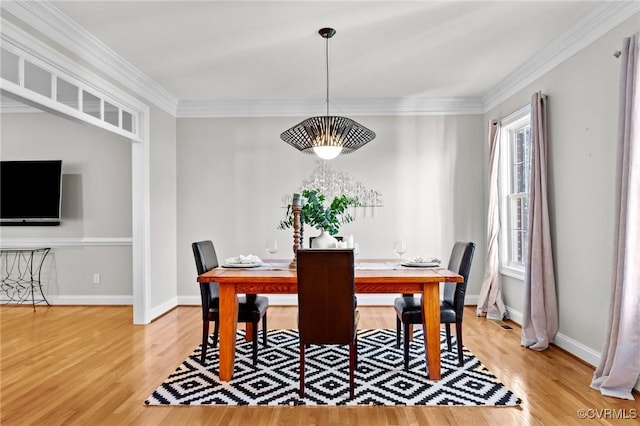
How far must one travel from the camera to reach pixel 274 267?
3.30 metres

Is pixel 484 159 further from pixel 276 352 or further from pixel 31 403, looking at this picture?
pixel 31 403

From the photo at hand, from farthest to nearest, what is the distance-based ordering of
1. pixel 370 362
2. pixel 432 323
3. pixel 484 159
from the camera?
1. pixel 484 159
2. pixel 370 362
3. pixel 432 323

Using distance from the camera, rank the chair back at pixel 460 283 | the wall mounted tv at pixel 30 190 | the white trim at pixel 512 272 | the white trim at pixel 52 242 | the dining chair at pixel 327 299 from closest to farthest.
Result: 1. the dining chair at pixel 327 299
2. the chair back at pixel 460 283
3. the white trim at pixel 512 272
4. the wall mounted tv at pixel 30 190
5. the white trim at pixel 52 242

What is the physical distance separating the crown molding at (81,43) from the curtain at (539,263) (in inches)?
155

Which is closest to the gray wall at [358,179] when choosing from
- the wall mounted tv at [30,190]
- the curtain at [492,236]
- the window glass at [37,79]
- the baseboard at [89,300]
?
the curtain at [492,236]

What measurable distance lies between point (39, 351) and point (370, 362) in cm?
288

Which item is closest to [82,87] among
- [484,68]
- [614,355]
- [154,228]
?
[154,228]

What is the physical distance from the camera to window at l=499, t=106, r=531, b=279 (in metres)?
4.48

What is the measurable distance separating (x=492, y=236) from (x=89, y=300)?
523cm

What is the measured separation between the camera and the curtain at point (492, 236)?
15.6 ft

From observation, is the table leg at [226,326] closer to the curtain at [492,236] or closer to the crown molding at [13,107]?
the curtain at [492,236]

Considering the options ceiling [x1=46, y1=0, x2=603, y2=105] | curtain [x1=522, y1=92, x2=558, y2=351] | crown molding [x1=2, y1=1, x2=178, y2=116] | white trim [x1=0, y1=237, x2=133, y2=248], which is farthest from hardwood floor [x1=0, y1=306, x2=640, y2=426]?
ceiling [x1=46, y1=0, x2=603, y2=105]

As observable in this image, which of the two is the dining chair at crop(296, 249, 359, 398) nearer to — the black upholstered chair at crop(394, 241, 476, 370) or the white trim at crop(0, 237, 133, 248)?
the black upholstered chair at crop(394, 241, 476, 370)

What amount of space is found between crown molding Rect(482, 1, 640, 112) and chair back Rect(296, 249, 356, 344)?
8.23ft
